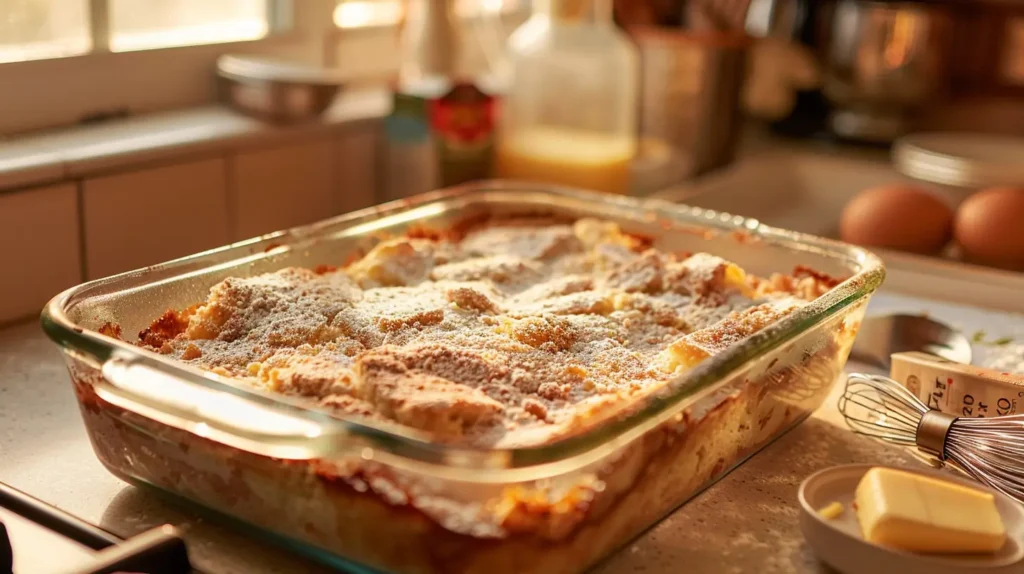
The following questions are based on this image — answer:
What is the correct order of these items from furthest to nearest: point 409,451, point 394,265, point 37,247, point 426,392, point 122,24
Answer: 1. point 122,24
2. point 37,247
3. point 394,265
4. point 426,392
5. point 409,451

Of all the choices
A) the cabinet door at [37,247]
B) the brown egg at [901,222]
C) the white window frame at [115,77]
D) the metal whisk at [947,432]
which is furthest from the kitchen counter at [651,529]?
the brown egg at [901,222]

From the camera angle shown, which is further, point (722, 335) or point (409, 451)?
point (722, 335)

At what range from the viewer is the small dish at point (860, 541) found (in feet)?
1.98

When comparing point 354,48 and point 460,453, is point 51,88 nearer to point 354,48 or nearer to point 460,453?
point 354,48

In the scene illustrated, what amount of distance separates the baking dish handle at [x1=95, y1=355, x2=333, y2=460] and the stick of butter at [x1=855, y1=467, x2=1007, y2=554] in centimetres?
31

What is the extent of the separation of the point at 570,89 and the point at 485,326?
2.17 feet

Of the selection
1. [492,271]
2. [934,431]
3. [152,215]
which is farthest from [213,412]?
[152,215]

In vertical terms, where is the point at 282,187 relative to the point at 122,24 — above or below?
below

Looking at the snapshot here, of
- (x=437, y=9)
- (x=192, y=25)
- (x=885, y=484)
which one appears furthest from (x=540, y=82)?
(x=885, y=484)

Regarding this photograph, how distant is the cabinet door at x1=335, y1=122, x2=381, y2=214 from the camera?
1345 millimetres

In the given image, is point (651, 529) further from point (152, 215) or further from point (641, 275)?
point (152, 215)

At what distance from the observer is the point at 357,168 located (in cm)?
137

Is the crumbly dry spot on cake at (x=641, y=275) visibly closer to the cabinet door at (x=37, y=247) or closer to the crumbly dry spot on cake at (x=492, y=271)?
the crumbly dry spot on cake at (x=492, y=271)

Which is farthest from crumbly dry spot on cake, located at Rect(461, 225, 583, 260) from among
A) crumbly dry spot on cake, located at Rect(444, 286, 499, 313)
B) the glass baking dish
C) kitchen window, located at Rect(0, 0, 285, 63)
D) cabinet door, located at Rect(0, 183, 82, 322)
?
kitchen window, located at Rect(0, 0, 285, 63)
